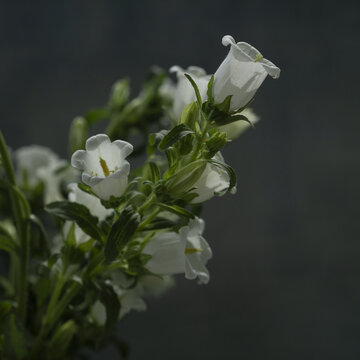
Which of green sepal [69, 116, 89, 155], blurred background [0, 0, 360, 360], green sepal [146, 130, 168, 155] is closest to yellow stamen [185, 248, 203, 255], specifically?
green sepal [146, 130, 168, 155]

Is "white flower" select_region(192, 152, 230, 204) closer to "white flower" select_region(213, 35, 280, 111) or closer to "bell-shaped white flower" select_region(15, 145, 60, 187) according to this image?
"white flower" select_region(213, 35, 280, 111)

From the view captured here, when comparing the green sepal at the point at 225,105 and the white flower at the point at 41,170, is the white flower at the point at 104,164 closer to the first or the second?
the green sepal at the point at 225,105

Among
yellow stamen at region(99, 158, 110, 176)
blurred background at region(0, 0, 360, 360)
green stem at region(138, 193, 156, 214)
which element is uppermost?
yellow stamen at region(99, 158, 110, 176)

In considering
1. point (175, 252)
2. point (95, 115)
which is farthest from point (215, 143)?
point (95, 115)

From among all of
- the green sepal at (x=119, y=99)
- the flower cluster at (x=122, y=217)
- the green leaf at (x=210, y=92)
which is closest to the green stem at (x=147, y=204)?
the flower cluster at (x=122, y=217)

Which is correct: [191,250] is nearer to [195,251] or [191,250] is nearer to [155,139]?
[195,251]

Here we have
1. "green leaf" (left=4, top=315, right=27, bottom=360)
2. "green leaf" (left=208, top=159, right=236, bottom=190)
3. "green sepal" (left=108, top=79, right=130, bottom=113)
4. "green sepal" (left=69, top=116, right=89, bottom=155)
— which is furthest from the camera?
"green sepal" (left=108, top=79, right=130, bottom=113)
